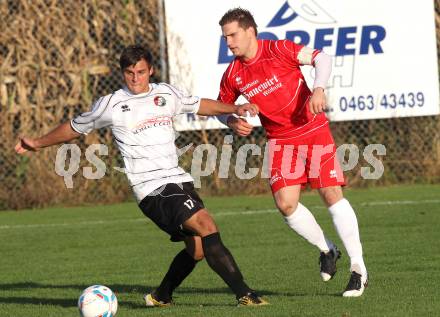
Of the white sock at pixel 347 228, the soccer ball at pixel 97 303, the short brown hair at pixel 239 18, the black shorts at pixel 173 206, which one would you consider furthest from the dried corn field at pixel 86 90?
the soccer ball at pixel 97 303

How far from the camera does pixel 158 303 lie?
762 centimetres

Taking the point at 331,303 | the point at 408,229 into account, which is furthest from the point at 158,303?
the point at 408,229

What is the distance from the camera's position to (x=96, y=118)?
24.4ft

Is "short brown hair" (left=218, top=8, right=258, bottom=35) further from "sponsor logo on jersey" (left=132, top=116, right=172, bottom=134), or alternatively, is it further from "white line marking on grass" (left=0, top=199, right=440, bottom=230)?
"white line marking on grass" (left=0, top=199, right=440, bottom=230)

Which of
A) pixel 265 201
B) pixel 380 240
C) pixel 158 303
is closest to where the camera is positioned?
pixel 158 303

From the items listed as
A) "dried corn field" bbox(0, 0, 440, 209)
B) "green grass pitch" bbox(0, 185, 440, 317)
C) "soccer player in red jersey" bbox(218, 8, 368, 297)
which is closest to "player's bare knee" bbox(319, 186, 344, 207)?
"soccer player in red jersey" bbox(218, 8, 368, 297)

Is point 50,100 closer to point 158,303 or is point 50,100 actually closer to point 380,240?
point 380,240

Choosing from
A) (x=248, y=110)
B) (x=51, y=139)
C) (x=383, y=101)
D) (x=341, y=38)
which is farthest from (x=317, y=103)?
(x=383, y=101)

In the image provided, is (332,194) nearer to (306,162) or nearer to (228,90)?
(306,162)

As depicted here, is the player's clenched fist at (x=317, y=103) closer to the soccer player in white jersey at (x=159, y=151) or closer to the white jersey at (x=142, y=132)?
the soccer player in white jersey at (x=159, y=151)

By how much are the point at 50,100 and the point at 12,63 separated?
29.4 inches

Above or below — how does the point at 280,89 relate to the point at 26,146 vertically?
above

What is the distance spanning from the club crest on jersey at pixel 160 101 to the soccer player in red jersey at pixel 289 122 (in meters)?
0.53

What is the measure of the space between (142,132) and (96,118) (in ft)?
1.10
